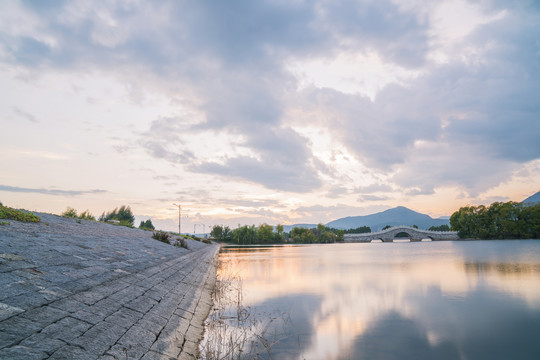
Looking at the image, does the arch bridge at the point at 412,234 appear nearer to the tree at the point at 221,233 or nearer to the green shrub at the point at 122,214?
the tree at the point at 221,233

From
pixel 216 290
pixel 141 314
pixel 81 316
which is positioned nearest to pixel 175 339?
pixel 141 314

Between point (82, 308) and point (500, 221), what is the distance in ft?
540

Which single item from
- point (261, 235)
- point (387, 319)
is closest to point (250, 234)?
point (261, 235)

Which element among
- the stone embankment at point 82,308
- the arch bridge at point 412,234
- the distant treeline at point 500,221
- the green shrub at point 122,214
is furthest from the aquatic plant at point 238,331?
the arch bridge at point 412,234

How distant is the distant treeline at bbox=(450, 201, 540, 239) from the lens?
123 meters

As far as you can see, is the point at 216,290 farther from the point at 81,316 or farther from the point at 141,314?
the point at 81,316

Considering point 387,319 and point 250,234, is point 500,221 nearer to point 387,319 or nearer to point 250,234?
point 250,234

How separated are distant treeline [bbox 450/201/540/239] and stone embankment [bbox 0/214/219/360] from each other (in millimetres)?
152601

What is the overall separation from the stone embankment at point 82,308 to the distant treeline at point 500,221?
152601 mm

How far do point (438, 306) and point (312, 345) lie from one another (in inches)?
413

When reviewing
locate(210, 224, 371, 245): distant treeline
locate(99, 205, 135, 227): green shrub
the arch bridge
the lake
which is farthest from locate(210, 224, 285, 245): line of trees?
the lake

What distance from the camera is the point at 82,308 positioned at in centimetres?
743

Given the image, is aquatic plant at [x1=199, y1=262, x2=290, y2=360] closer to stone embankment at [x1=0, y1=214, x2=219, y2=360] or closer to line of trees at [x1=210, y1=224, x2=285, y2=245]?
stone embankment at [x1=0, y1=214, x2=219, y2=360]

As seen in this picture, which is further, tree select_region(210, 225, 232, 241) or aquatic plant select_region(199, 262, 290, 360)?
tree select_region(210, 225, 232, 241)
